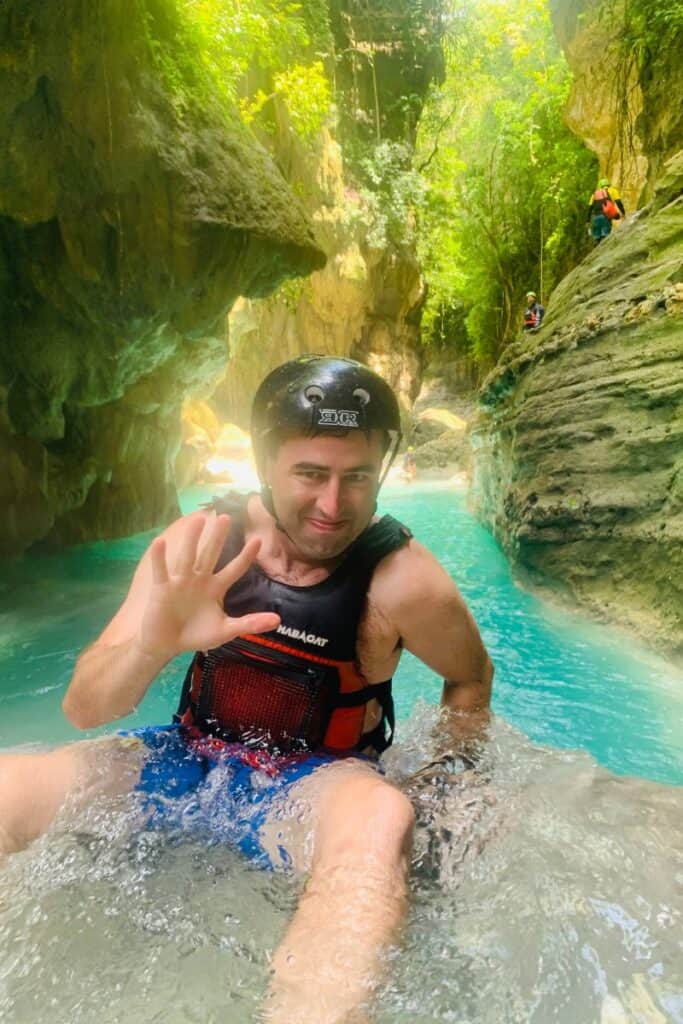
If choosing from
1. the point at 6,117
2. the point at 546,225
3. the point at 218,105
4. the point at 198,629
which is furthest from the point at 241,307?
the point at 198,629

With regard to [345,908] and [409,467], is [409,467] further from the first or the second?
[345,908]

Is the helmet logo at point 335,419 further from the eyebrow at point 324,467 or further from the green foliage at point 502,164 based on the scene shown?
the green foliage at point 502,164

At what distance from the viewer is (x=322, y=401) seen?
1888 millimetres

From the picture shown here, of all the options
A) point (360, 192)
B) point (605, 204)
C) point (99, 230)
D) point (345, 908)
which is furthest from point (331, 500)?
point (360, 192)

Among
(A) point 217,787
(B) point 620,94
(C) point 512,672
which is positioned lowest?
(C) point 512,672

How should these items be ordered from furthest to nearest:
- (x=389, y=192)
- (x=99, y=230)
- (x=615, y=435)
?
1. (x=389, y=192)
2. (x=99, y=230)
3. (x=615, y=435)

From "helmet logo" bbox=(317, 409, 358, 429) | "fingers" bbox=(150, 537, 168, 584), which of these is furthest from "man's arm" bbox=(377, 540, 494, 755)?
"fingers" bbox=(150, 537, 168, 584)

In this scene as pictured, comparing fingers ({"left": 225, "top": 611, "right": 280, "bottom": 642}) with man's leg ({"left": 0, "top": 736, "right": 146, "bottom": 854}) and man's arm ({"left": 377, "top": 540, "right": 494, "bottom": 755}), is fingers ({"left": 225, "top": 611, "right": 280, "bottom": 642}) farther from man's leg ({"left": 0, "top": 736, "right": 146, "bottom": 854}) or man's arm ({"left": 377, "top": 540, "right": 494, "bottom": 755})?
man's leg ({"left": 0, "top": 736, "right": 146, "bottom": 854})

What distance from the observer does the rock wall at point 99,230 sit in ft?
15.6

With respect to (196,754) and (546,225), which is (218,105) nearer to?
(196,754)

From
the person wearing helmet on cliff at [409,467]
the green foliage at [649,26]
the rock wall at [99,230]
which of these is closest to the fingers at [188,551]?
the rock wall at [99,230]

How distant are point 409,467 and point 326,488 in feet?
62.4

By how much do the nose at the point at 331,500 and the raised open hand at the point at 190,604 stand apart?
0.36 m

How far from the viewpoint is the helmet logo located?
→ 6.15 ft
